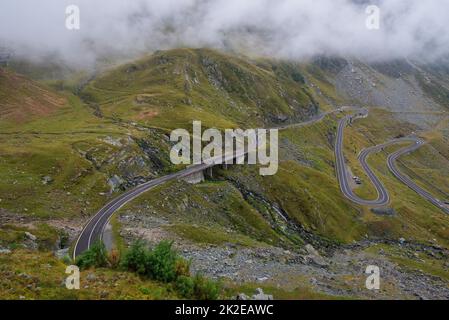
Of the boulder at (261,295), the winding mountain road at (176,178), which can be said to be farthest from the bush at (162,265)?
the winding mountain road at (176,178)

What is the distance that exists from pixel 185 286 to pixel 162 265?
11.0 feet

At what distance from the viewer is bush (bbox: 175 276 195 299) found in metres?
32.5

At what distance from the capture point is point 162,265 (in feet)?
115

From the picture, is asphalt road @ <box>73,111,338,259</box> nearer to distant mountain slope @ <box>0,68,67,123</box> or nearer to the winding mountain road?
the winding mountain road

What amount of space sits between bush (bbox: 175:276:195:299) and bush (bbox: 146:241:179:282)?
109cm

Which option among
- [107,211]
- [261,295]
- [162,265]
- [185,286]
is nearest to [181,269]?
[162,265]

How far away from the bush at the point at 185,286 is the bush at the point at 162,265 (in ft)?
3.56

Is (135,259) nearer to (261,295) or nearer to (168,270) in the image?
(168,270)

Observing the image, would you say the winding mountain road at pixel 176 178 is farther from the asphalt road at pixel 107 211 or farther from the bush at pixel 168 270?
the bush at pixel 168 270

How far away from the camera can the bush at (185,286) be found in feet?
107

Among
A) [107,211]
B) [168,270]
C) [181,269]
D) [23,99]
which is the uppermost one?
[23,99]

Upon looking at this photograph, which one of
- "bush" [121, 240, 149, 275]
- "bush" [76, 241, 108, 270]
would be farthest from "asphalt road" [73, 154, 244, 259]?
"bush" [121, 240, 149, 275]

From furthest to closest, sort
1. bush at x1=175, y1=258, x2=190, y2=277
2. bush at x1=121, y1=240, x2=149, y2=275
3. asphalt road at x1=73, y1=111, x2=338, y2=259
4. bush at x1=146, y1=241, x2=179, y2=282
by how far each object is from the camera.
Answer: asphalt road at x1=73, y1=111, x2=338, y2=259
bush at x1=175, y1=258, x2=190, y2=277
bush at x1=121, y1=240, x2=149, y2=275
bush at x1=146, y1=241, x2=179, y2=282
